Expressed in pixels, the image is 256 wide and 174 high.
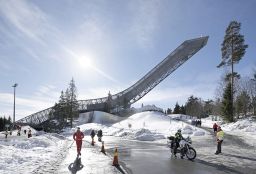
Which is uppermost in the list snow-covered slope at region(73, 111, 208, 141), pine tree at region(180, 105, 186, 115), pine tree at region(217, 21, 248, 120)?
pine tree at region(217, 21, 248, 120)

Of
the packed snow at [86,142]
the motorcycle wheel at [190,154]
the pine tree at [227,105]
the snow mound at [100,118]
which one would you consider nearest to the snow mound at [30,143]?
the packed snow at [86,142]

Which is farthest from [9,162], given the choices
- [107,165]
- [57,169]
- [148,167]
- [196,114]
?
[196,114]

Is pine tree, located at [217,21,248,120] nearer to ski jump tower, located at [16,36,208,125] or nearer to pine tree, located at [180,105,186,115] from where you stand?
ski jump tower, located at [16,36,208,125]

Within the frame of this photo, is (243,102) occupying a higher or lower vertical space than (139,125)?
higher

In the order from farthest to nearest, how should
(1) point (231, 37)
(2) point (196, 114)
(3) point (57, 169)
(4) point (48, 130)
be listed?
(2) point (196, 114), (4) point (48, 130), (1) point (231, 37), (3) point (57, 169)

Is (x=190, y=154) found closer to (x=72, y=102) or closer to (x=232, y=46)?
(x=232, y=46)

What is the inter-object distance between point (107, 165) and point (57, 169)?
101 inches

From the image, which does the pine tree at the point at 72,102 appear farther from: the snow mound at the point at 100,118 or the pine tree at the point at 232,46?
the pine tree at the point at 232,46

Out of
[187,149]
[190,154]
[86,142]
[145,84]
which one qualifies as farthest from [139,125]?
[190,154]

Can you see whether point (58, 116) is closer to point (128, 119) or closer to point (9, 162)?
point (128, 119)

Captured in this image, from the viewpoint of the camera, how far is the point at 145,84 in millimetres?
81000

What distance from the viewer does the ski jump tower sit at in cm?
7688

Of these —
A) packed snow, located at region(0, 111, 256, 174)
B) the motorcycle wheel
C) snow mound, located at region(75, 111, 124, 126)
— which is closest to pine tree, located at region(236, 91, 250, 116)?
packed snow, located at region(0, 111, 256, 174)

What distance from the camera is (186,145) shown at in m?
19.8
